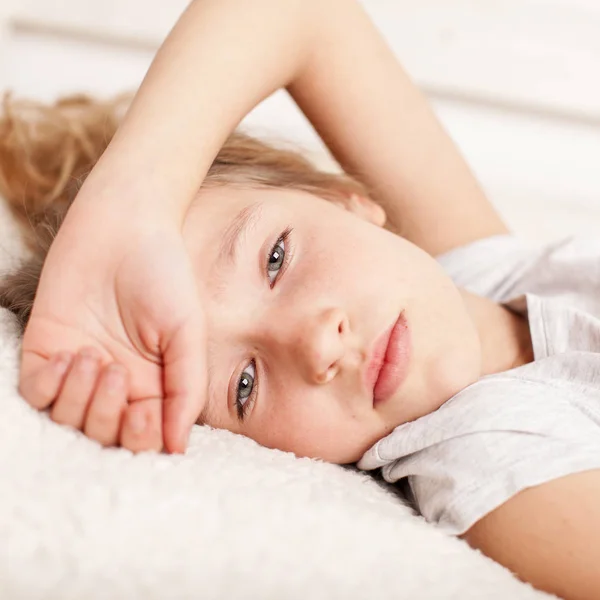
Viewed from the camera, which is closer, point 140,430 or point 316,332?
point 140,430

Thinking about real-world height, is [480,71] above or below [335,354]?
above

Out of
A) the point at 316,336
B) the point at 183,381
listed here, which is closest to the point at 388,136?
the point at 316,336

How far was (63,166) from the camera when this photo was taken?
1.14 metres

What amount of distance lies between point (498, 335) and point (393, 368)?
25 centimetres

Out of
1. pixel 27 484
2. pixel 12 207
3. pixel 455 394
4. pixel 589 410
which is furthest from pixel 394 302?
pixel 12 207

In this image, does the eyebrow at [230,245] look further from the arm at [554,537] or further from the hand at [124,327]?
the arm at [554,537]

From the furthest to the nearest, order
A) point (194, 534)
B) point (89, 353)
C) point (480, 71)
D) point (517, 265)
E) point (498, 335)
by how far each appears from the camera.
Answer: point (480, 71) → point (517, 265) → point (498, 335) → point (89, 353) → point (194, 534)

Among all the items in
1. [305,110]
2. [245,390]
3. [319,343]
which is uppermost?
[305,110]

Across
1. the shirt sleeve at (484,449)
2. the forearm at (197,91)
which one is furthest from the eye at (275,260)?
the shirt sleeve at (484,449)

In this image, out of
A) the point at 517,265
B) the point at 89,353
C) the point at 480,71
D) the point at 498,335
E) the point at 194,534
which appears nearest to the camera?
the point at 194,534

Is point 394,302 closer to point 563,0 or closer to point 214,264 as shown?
point 214,264

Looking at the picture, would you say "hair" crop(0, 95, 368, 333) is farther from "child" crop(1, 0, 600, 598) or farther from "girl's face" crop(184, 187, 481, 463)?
"girl's face" crop(184, 187, 481, 463)

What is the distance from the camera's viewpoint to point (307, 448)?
780 millimetres

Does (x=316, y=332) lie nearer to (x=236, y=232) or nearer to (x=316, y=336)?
(x=316, y=336)
